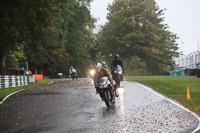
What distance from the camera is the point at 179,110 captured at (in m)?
11.3

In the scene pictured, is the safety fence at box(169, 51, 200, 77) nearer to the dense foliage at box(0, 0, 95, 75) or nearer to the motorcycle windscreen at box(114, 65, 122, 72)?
the dense foliage at box(0, 0, 95, 75)

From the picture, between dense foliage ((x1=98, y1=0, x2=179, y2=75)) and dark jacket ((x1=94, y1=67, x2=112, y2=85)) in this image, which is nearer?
dark jacket ((x1=94, y1=67, x2=112, y2=85))

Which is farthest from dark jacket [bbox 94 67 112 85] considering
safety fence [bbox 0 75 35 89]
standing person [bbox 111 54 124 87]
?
safety fence [bbox 0 75 35 89]

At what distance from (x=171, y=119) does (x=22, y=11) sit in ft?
54.1

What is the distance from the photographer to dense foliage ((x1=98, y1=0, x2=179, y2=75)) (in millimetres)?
66562

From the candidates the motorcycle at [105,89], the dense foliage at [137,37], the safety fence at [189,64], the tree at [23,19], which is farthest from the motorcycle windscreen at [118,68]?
the dense foliage at [137,37]

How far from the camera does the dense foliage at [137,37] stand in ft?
218

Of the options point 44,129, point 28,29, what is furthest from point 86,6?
point 44,129

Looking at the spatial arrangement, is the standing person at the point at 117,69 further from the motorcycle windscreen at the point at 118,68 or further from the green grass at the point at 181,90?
the green grass at the point at 181,90

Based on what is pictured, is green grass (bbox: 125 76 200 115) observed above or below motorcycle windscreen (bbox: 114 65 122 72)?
below

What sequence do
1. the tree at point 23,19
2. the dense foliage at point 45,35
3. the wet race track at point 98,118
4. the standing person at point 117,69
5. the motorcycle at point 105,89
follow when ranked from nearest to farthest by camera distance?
the wet race track at point 98,118, the motorcycle at point 105,89, the standing person at point 117,69, the tree at point 23,19, the dense foliage at point 45,35

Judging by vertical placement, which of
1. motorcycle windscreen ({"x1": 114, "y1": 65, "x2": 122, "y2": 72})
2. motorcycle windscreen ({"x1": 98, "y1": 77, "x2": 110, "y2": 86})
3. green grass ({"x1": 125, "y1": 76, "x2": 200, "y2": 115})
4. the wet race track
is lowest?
the wet race track

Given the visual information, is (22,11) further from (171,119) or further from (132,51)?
(132,51)

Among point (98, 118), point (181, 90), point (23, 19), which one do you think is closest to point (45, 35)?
point (23, 19)
